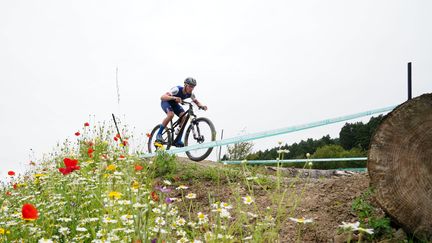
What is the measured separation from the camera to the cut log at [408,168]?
3.54 m

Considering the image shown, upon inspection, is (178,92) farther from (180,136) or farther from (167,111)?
(180,136)

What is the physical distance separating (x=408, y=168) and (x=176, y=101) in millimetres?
6005

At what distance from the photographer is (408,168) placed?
3.56m

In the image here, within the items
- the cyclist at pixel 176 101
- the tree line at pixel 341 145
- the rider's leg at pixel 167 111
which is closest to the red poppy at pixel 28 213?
the cyclist at pixel 176 101

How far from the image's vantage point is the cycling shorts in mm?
9438

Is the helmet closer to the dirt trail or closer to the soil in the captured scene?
the soil

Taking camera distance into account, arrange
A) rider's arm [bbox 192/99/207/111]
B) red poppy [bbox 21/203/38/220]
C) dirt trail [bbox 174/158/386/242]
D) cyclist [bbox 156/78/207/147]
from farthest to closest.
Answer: cyclist [bbox 156/78/207/147], rider's arm [bbox 192/99/207/111], dirt trail [bbox 174/158/386/242], red poppy [bbox 21/203/38/220]

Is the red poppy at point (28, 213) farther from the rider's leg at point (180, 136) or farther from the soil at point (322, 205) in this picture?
the rider's leg at point (180, 136)

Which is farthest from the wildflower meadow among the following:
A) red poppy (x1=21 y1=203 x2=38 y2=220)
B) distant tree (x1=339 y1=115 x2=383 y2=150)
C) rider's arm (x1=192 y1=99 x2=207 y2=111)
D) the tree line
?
distant tree (x1=339 y1=115 x2=383 y2=150)

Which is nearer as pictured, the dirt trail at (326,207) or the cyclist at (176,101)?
the dirt trail at (326,207)

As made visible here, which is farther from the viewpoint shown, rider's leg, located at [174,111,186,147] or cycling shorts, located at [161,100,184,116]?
cycling shorts, located at [161,100,184,116]

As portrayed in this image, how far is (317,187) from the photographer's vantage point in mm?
5477

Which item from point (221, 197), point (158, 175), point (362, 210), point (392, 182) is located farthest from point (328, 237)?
point (158, 175)

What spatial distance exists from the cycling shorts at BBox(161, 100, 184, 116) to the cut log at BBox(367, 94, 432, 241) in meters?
6.39
